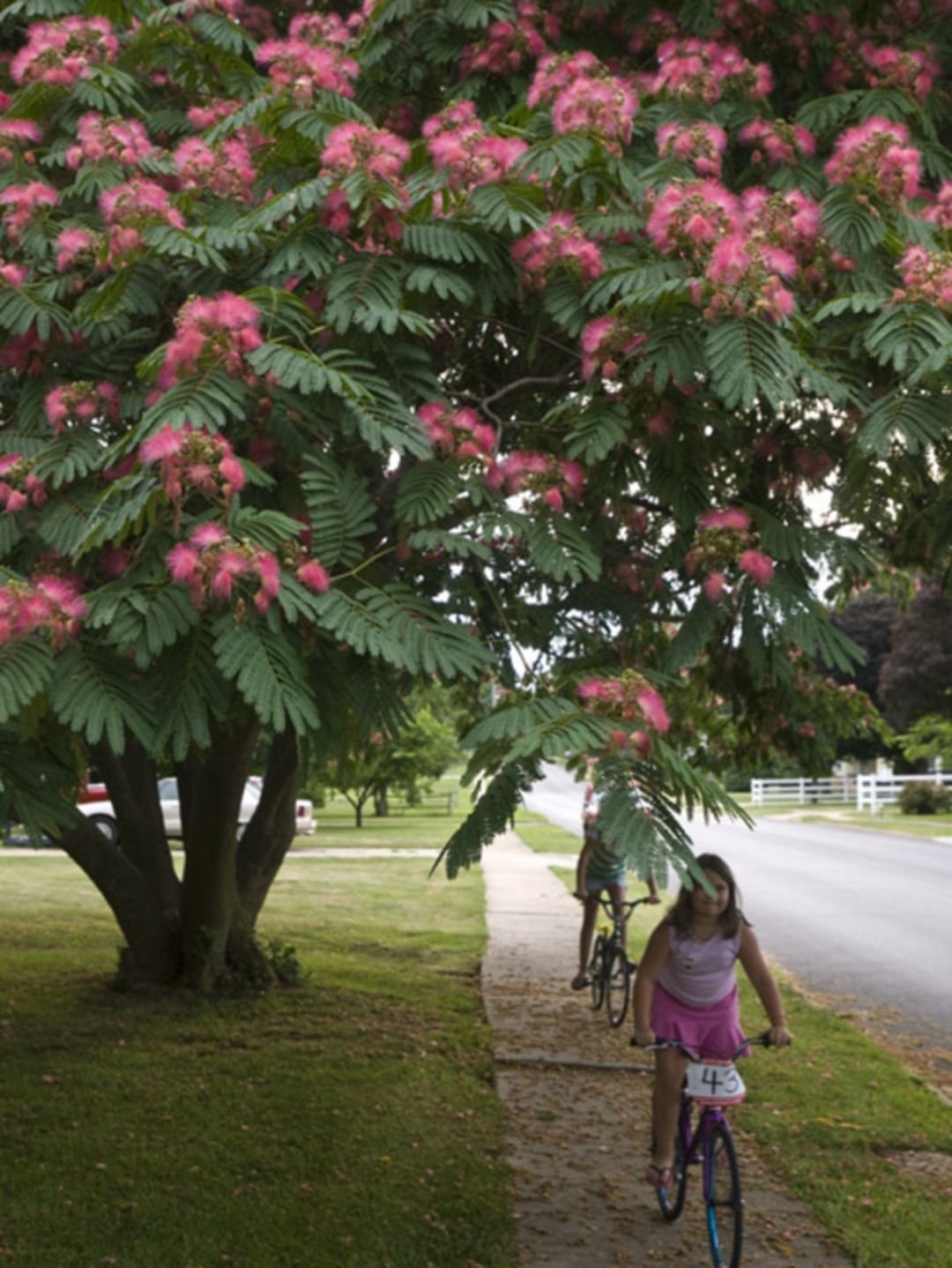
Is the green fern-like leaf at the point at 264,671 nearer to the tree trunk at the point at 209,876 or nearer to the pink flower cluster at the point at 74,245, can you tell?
the pink flower cluster at the point at 74,245

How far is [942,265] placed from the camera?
179 inches

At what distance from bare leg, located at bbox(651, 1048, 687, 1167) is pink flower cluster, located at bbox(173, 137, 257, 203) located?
372cm

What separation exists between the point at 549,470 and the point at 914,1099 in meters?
5.17

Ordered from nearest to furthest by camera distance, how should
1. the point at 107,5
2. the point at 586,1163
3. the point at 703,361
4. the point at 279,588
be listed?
the point at 279,588
the point at 703,361
the point at 107,5
the point at 586,1163

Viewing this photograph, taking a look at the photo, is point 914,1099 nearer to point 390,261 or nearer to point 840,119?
point 840,119

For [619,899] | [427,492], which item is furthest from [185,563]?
[619,899]

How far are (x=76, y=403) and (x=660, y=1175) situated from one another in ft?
12.3

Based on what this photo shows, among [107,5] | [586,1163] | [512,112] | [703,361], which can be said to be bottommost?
[586,1163]

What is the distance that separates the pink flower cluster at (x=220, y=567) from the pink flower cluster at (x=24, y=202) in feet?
7.70

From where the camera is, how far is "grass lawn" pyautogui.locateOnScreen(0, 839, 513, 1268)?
5.83 metres

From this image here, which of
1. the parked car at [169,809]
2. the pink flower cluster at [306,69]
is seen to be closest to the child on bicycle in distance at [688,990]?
the pink flower cluster at [306,69]

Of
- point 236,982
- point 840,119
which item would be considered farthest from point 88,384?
point 236,982

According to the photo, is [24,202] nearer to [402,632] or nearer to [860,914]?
[402,632]

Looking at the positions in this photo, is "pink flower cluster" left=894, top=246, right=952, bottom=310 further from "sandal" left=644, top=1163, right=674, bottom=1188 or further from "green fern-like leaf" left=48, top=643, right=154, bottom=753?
"sandal" left=644, top=1163, right=674, bottom=1188
